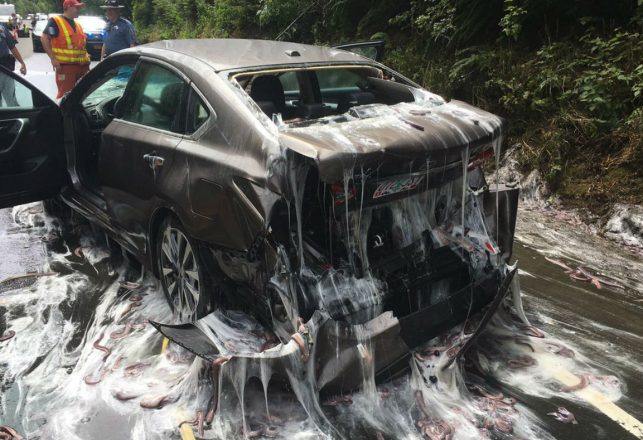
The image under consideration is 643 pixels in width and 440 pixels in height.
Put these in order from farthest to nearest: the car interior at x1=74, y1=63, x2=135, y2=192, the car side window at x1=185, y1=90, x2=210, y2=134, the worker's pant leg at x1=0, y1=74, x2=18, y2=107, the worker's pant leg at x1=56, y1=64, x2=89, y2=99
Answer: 1. the worker's pant leg at x1=56, y1=64, x2=89, y2=99
2. the car interior at x1=74, y1=63, x2=135, y2=192
3. the worker's pant leg at x1=0, y1=74, x2=18, y2=107
4. the car side window at x1=185, y1=90, x2=210, y2=134

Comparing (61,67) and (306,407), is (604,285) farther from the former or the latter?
(61,67)

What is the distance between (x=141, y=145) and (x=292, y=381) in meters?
1.88

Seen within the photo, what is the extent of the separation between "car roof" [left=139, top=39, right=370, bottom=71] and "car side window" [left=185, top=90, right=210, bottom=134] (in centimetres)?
22

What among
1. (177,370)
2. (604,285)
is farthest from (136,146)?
(604,285)

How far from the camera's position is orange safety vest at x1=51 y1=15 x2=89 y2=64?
7953mm

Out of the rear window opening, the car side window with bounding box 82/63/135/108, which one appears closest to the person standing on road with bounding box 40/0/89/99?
the car side window with bounding box 82/63/135/108

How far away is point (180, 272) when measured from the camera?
140 inches

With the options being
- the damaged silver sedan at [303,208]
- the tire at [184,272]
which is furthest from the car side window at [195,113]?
the tire at [184,272]

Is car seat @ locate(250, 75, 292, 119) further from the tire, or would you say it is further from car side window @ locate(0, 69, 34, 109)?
car side window @ locate(0, 69, 34, 109)

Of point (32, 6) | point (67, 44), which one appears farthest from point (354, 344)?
point (32, 6)

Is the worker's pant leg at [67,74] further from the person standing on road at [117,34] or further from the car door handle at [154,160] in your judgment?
the car door handle at [154,160]

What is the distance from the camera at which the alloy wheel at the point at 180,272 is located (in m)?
3.43

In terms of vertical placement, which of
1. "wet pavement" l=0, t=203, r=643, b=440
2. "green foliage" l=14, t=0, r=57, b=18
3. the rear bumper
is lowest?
"wet pavement" l=0, t=203, r=643, b=440

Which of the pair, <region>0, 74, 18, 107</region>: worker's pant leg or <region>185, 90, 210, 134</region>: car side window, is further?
<region>0, 74, 18, 107</region>: worker's pant leg
